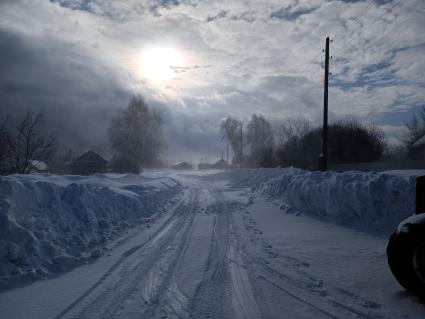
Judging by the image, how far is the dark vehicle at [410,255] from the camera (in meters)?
5.16

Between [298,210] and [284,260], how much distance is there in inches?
270

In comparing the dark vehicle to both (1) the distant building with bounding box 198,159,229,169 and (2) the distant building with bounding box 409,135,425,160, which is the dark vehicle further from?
(1) the distant building with bounding box 198,159,229,169

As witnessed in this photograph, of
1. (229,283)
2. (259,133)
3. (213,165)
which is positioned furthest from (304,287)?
(213,165)

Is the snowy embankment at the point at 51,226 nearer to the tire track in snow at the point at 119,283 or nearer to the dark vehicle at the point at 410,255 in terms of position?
the tire track in snow at the point at 119,283

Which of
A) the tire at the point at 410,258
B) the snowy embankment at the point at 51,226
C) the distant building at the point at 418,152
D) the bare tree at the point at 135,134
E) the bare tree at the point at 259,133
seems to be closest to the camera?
the tire at the point at 410,258

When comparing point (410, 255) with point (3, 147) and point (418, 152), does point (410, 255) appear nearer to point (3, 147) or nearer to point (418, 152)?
point (3, 147)

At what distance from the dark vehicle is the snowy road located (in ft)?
0.78

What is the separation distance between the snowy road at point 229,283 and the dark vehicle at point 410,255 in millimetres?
239

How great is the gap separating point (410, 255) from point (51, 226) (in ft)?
23.8

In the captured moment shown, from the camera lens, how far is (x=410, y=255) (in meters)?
5.28

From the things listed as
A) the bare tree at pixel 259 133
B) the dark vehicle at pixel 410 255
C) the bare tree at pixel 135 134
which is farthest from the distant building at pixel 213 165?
the dark vehicle at pixel 410 255

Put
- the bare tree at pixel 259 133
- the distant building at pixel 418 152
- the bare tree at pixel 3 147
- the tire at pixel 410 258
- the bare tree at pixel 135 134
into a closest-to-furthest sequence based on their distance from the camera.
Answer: the tire at pixel 410 258 < the bare tree at pixel 3 147 < the distant building at pixel 418 152 < the bare tree at pixel 135 134 < the bare tree at pixel 259 133

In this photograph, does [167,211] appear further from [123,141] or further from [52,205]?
[123,141]

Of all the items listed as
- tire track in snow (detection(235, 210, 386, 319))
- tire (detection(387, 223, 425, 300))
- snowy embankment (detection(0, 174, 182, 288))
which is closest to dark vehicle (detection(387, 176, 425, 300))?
tire (detection(387, 223, 425, 300))
